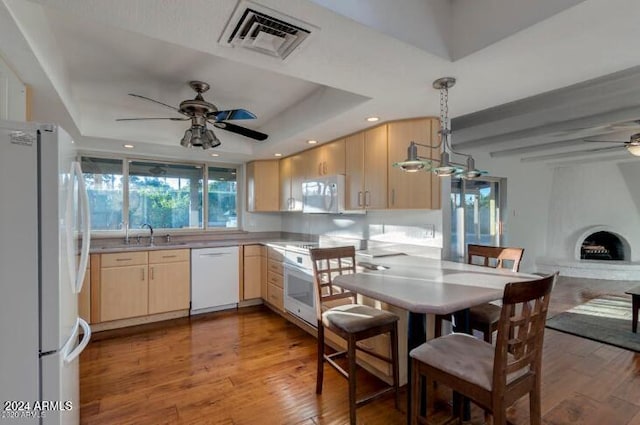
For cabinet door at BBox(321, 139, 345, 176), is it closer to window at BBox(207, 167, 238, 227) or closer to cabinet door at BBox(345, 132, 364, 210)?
cabinet door at BBox(345, 132, 364, 210)

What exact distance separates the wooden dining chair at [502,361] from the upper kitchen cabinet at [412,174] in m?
1.32

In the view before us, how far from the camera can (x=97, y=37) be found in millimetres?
1889

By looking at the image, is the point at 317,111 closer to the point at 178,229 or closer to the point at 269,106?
the point at 269,106

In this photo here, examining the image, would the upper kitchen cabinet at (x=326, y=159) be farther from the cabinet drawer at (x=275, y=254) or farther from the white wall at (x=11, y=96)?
the white wall at (x=11, y=96)

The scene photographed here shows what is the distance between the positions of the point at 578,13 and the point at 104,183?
482 centimetres

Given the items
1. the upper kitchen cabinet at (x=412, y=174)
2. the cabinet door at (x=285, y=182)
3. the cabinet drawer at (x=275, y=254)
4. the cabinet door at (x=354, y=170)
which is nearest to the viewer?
the upper kitchen cabinet at (x=412, y=174)

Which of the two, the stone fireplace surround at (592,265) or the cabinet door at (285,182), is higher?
the cabinet door at (285,182)

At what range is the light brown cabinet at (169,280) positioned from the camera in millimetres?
3646

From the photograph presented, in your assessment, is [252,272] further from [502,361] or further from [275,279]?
[502,361]

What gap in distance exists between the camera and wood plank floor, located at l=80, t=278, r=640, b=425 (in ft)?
6.44

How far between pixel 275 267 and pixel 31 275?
2872mm

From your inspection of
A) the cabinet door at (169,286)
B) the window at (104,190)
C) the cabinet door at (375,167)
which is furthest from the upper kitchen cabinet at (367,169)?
the window at (104,190)

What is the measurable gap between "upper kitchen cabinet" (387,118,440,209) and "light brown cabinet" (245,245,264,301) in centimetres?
230

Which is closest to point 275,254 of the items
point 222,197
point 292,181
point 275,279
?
point 275,279
